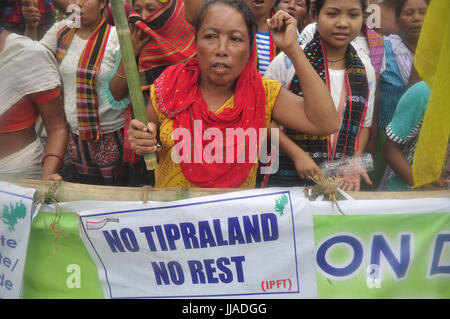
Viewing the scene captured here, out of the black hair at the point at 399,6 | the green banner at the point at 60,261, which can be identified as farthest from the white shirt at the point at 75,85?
the black hair at the point at 399,6

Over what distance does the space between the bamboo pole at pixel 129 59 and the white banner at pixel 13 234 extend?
590 mm

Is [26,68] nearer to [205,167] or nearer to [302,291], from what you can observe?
[205,167]

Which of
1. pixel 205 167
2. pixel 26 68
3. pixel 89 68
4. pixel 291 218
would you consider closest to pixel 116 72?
pixel 89 68

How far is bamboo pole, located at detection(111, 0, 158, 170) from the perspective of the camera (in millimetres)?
1539

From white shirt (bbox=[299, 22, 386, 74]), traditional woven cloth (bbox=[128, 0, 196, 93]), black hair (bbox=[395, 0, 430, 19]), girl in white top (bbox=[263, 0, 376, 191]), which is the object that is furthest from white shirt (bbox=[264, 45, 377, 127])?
black hair (bbox=[395, 0, 430, 19])

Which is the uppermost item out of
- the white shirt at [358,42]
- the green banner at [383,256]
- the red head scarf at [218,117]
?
the white shirt at [358,42]

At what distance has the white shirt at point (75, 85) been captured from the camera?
2541 mm

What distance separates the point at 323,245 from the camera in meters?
1.68

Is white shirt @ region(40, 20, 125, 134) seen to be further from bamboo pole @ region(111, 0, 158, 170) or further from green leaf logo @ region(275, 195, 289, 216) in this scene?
green leaf logo @ region(275, 195, 289, 216)

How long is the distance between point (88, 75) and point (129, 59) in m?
1.03

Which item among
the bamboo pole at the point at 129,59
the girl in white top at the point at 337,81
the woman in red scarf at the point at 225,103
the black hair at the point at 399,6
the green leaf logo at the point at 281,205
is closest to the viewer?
the bamboo pole at the point at 129,59

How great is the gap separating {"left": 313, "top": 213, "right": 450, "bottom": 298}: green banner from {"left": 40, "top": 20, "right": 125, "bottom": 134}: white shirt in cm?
149

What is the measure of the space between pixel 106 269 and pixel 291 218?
32.7 inches

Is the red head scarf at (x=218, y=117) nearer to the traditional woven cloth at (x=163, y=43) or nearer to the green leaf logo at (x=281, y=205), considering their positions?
the green leaf logo at (x=281, y=205)
